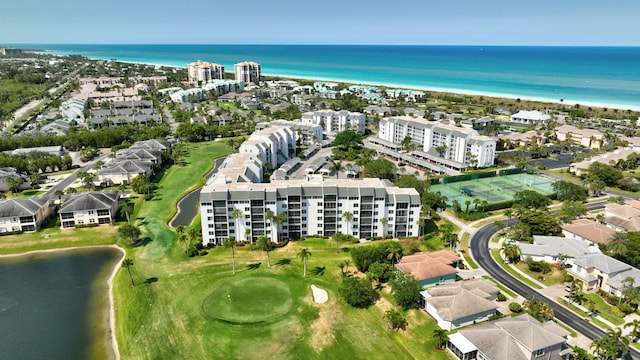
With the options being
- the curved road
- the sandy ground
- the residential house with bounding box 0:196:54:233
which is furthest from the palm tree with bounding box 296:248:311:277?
the residential house with bounding box 0:196:54:233

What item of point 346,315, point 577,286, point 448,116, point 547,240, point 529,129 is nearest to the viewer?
point 346,315

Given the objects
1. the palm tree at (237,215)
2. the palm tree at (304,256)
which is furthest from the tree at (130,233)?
the palm tree at (304,256)

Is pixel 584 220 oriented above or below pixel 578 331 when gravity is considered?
above

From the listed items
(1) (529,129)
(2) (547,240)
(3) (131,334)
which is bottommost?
(3) (131,334)

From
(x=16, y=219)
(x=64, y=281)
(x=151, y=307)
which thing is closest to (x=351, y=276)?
(x=151, y=307)

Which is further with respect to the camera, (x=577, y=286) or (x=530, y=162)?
(x=530, y=162)

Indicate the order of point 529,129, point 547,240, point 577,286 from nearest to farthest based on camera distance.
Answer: point 577,286 → point 547,240 → point 529,129

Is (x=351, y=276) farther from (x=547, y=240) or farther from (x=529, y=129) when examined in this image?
(x=529, y=129)

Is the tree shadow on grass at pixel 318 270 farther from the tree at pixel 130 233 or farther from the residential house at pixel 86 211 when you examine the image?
the residential house at pixel 86 211
